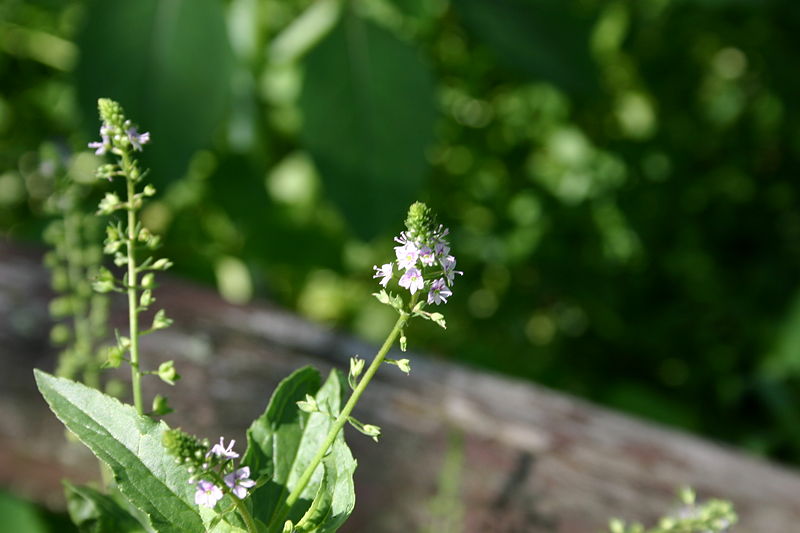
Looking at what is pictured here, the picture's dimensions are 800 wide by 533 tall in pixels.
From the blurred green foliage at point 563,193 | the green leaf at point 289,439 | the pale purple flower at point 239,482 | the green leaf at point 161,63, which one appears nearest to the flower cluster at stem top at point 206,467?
the pale purple flower at point 239,482

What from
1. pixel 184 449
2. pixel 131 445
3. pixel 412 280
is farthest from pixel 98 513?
pixel 412 280

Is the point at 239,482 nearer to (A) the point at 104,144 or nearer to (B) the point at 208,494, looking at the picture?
(B) the point at 208,494

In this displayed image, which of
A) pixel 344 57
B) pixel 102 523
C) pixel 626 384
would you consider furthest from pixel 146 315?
pixel 626 384

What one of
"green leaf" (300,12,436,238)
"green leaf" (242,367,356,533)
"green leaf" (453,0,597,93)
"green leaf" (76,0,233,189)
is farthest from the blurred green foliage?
"green leaf" (242,367,356,533)

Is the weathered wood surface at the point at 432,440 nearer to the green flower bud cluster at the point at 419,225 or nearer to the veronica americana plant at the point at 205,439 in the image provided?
the veronica americana plant at the point at 205,439

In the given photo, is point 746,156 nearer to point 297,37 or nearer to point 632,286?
point 632,286

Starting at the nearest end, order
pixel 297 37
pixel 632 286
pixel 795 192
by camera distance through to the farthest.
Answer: pixel 297 37, pixel 632 286, pixel 795 192

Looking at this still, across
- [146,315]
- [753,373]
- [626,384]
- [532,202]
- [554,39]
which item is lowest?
[146,315]
